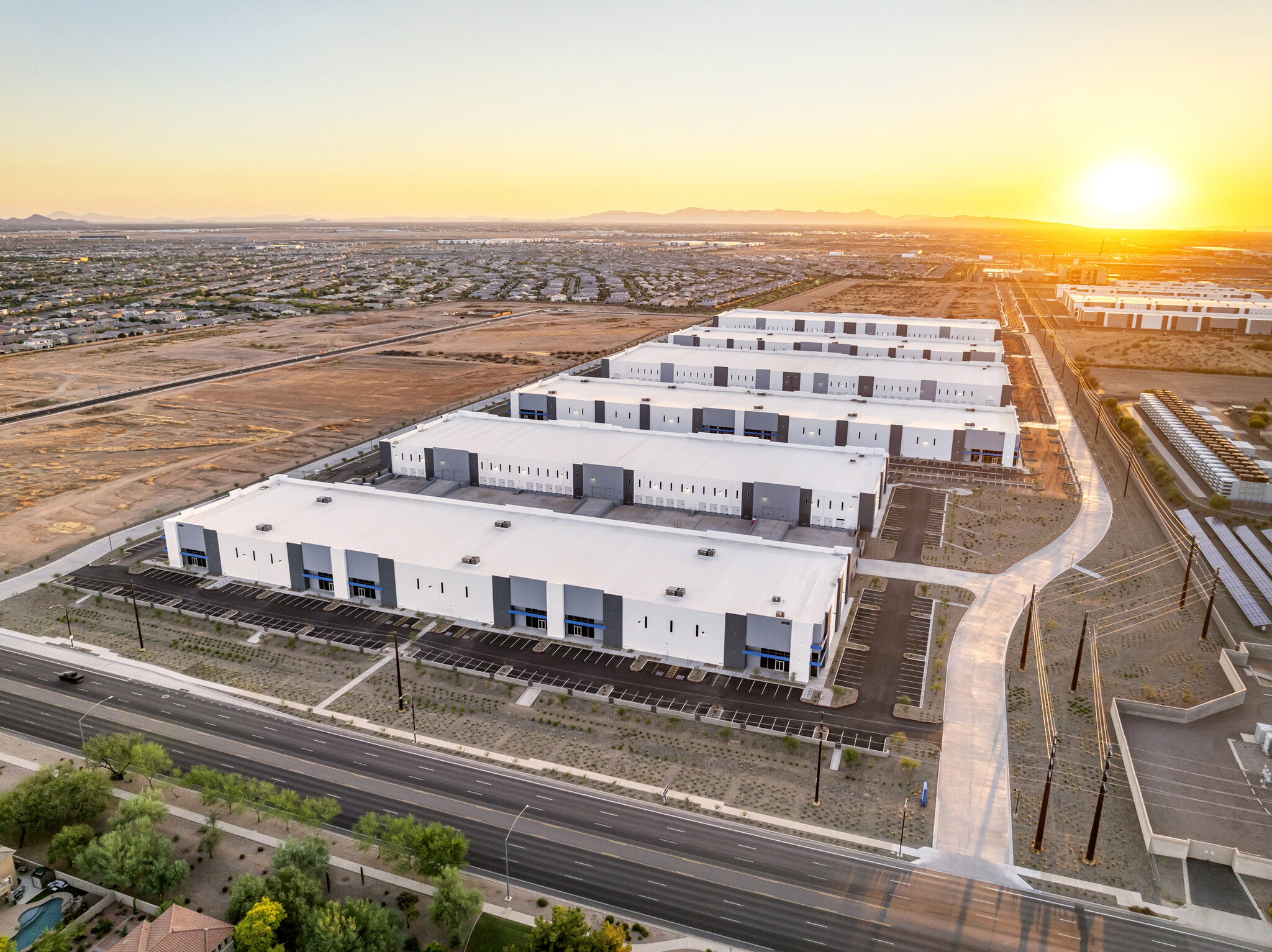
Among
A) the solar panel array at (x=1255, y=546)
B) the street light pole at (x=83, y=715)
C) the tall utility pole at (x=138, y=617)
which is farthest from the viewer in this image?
the solar panel array at (x=1255, y=546)

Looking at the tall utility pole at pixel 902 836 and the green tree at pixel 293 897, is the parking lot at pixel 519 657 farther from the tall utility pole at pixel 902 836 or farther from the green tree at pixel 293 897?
the green tree at pixel 293 897

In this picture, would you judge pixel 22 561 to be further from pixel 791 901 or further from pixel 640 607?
pixel 791 901

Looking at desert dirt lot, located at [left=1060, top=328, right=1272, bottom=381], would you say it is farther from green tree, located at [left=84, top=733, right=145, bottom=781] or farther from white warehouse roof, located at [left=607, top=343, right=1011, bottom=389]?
green tree, located at [left=84, top=733, right=145, bottom=781]

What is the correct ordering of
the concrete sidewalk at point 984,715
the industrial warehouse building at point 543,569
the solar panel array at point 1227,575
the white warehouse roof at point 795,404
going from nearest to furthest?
the concrete sidewalk at point 984,715, the industrial warehouse building at point 543,569, the solar panel array at point 1227,575, the white warehouse roof at point 795,404

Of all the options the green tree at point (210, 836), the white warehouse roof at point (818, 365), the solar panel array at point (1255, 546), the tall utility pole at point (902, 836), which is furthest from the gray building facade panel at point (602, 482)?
the solar panel array at point (1255, 546)

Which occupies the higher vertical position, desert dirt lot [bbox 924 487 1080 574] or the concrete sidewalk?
desert dirt lot [bbox 924 487 1080 574]

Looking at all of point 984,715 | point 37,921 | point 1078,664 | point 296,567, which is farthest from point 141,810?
point 1078,664

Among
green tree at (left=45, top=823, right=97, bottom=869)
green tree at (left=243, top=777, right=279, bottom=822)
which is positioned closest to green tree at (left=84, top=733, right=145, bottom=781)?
green tree at (left=45, top=823, right=97, bottom=869)
